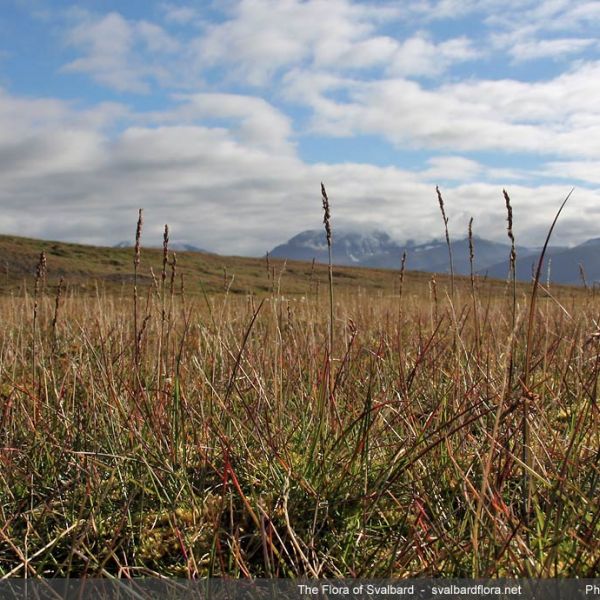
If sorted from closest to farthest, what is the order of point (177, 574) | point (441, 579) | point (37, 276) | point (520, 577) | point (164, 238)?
point (520, 577), point (441, 579), point (177, 574), point (164, 238), point (37, 276)

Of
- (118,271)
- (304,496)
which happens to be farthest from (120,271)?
(304,496)

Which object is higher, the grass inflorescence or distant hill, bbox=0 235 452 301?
distant hill, bbox=0 235 452 301

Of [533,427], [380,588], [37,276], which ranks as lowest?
[380,588]

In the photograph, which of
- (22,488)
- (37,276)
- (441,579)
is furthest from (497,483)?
(37,276)

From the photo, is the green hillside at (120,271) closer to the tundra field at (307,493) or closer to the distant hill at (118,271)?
the distant hill at (118,271)

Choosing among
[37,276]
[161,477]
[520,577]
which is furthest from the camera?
[37,276]

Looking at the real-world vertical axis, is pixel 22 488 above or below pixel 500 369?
below

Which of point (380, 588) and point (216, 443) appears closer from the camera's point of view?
point (380, 588)

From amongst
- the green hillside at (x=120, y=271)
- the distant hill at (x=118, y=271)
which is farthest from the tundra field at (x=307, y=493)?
the green hillside at (x=120, y=271)

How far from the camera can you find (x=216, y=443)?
2.66 meters

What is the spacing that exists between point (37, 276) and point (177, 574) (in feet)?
6.05

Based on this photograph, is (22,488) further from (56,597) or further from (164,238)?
(164,238)

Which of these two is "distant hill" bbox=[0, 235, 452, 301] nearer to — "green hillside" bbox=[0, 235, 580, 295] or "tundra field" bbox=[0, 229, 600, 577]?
"green hillside" bbox=[0, 235, 580, 295]

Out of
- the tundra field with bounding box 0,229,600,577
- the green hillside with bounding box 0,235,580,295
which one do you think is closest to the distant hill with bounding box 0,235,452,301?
the green hillside with bounding box 0,235,580,295
